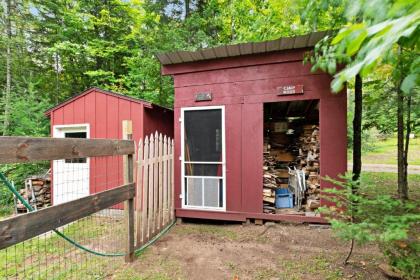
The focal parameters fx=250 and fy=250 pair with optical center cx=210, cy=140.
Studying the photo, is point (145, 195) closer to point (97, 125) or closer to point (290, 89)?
point (290, 89)

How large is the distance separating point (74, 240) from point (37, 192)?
11.8 feet

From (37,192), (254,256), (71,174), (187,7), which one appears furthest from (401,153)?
(187,7)

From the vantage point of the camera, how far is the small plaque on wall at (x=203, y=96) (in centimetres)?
470

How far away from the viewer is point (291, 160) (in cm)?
619

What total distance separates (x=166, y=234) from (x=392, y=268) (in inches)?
122

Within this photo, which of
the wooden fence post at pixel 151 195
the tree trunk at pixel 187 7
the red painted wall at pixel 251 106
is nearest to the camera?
the wooden fence post at pixel 151 195

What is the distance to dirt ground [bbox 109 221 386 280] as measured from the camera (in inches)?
112

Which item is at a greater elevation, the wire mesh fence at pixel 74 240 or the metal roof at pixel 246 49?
the metal roof at pixel 246 49

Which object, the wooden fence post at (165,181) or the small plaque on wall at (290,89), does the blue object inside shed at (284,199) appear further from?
the wooden fence post at (165,181)

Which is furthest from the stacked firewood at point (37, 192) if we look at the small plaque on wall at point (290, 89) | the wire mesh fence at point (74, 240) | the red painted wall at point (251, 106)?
the small plaque on wall at point (290, 89)

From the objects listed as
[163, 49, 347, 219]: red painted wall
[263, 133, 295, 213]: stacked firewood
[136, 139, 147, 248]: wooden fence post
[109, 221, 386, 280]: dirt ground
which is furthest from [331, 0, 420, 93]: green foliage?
[263, 133, 295, 213]: stacked firewood

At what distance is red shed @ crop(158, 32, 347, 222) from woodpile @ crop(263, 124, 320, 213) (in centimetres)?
3

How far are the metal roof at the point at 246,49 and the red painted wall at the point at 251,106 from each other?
13 cm

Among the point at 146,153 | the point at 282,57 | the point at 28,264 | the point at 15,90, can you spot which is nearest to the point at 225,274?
the point at 146,153
